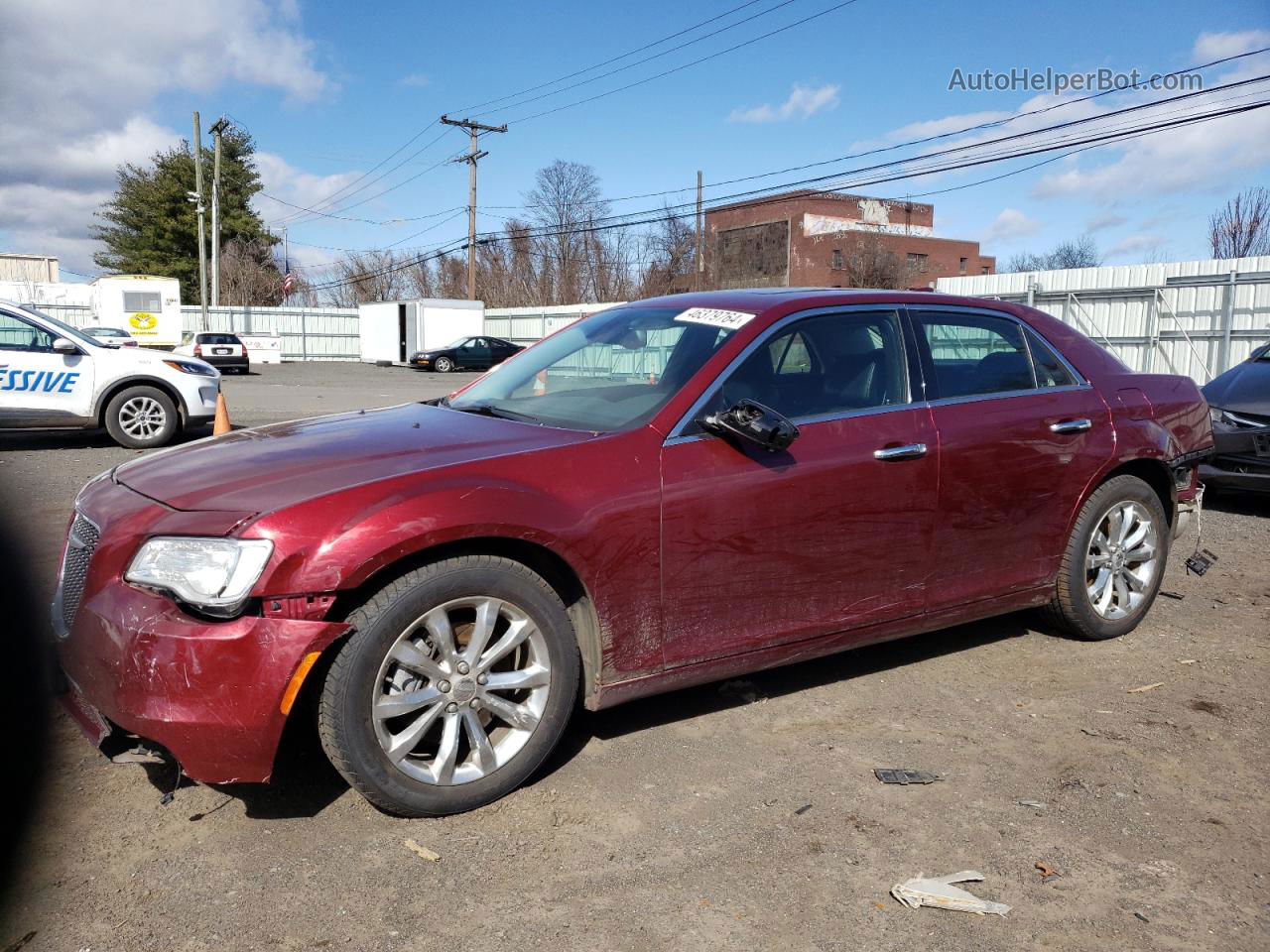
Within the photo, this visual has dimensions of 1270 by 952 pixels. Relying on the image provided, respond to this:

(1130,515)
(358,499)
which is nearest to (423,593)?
(358,499)

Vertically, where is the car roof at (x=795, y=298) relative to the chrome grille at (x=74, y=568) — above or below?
above

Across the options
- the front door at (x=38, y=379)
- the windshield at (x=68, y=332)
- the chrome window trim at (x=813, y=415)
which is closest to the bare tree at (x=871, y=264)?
the windshield at (x=68, y=332)

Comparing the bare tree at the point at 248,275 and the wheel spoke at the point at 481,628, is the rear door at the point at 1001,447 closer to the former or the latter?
the wheel spoke at the point at 481,628

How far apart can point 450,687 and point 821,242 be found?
55.5 meters

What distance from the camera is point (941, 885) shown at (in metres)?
2.75

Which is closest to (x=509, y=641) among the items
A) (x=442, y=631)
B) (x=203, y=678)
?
(x=442, y=631)

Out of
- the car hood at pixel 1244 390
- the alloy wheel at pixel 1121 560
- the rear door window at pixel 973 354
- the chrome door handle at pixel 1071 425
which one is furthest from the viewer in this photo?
the car hood at pixel 1244 390

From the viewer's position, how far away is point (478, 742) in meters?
3.10

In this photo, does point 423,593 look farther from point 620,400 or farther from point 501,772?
point 620,400

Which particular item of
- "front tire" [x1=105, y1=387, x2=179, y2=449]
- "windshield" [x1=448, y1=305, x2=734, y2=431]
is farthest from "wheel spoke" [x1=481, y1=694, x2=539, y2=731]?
"front tire" [x1=105, y1=387, x2=179, y2=449]

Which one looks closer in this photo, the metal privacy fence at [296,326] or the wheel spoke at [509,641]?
the wheel spoke at [509,641]

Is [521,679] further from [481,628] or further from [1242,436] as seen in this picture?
[1242,436]

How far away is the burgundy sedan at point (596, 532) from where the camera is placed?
9.16 ft

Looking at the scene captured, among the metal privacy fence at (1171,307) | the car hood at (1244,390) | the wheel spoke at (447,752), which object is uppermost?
the metal privacy fence at (1171,307)
